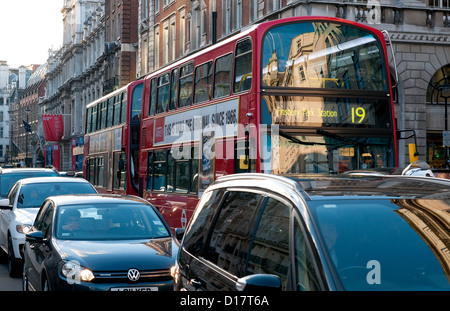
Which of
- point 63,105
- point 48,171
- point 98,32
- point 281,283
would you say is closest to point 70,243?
point 281,283

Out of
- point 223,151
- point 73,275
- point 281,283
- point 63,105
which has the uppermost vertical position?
point 63,105

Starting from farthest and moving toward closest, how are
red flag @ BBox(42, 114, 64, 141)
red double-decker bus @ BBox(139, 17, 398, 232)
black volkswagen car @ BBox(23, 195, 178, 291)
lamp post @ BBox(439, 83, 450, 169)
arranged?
red flag @ BBox(42, 114, 64, 141), lamp post @ BBox(439, 83, 450, 169), red double-decker bus @ BBox(139, 17, 398, 232), black volkswagen car @ BBox(23, 195, 178, 291)

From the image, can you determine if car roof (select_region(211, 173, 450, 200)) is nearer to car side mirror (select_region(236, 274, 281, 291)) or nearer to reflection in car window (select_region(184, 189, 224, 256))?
reflection in car window (select_region(184, 189, 224, 256))

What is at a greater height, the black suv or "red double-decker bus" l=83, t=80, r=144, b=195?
"red double-decker bus" l=83, t=80, r=144, b=195

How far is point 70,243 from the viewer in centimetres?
920

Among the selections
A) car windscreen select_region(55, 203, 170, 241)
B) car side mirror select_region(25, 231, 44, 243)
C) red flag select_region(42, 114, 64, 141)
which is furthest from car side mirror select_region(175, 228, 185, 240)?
red flag select_region(42, 114, 64, 141)

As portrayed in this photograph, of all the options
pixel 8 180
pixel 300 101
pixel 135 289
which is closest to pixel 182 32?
pixel 8 180

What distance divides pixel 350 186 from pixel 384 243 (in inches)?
24.2

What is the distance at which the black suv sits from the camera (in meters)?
3.81

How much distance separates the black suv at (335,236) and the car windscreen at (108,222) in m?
4.86

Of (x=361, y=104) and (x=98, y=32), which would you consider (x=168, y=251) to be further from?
(x=98, y=32)

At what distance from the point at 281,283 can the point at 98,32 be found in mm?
73394

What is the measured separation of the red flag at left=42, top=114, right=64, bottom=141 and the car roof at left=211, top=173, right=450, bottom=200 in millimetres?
85294

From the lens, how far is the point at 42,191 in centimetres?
1502
